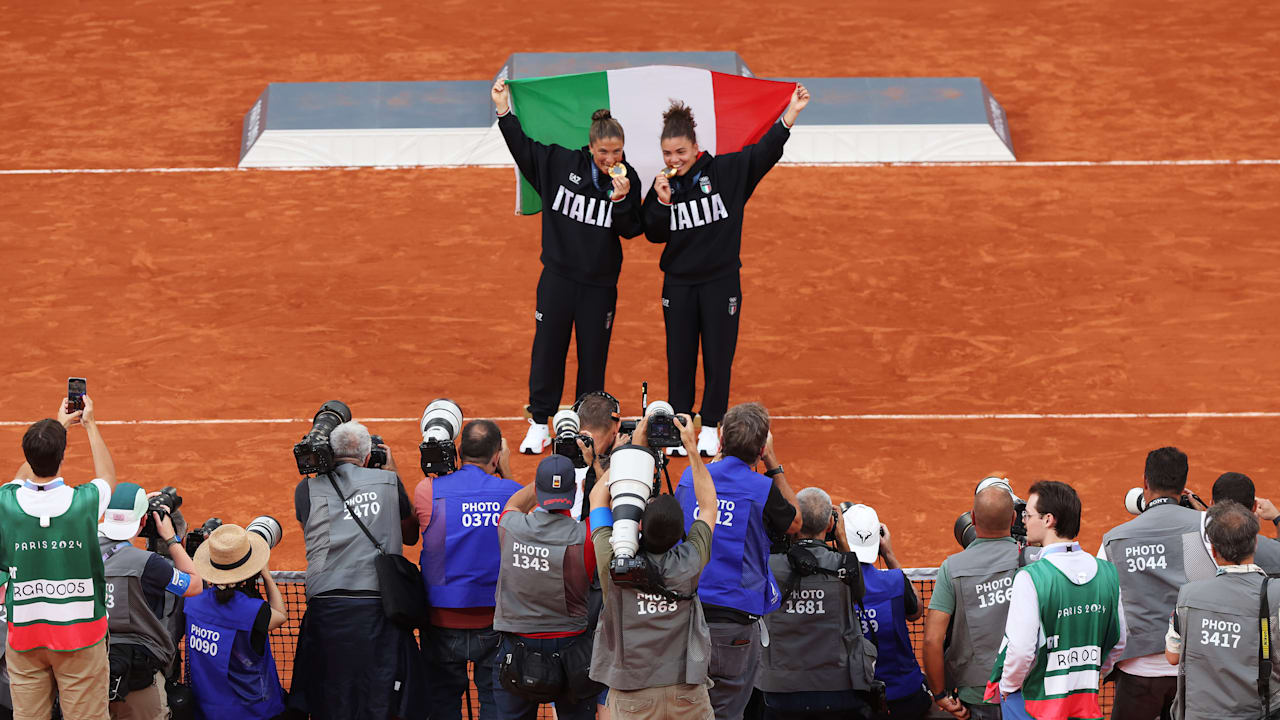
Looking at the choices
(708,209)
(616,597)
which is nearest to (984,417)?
(708,209)

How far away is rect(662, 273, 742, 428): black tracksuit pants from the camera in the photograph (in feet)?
38.1

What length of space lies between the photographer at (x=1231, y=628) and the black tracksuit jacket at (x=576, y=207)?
210 inches

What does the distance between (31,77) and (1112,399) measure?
15004 mm

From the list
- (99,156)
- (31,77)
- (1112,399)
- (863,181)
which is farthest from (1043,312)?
(31,77)

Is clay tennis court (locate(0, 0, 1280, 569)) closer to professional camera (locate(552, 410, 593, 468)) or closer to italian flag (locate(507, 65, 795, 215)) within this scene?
italian flag (locate(507, 65, 795, 215))

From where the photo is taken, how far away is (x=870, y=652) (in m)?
7.93

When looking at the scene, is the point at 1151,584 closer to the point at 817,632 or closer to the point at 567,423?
the point at 817,632

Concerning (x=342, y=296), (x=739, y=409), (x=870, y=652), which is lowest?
(x=870, y=652)

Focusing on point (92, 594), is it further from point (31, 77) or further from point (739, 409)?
point (31, 77)

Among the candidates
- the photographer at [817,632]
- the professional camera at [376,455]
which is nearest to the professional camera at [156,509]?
the professional camera at [376,455]

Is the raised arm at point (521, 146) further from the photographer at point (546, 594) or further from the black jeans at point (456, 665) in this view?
the photographer at point (546, 594)

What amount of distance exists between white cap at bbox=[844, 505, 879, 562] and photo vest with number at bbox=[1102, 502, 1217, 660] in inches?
45.8

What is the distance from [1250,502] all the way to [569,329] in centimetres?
539

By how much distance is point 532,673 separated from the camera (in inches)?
288
